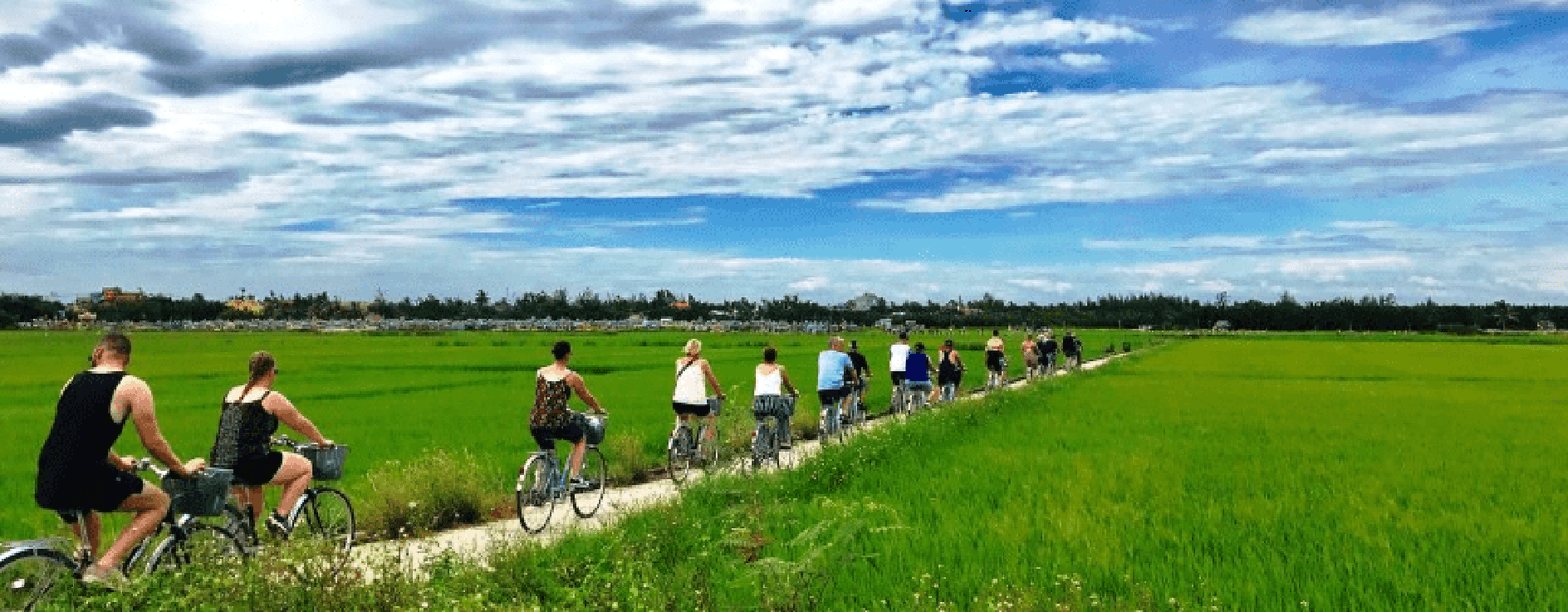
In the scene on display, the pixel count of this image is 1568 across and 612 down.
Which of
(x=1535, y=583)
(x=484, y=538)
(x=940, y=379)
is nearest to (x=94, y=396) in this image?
(x=484, y=538)

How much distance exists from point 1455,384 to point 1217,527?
121 ft

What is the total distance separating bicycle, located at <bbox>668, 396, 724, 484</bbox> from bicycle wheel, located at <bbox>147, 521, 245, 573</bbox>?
21.5 feet

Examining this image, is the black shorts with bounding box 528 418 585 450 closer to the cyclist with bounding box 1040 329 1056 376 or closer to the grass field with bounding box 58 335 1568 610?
the grass field with bounding box 58 335 1568 610

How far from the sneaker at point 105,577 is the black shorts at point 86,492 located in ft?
1.23

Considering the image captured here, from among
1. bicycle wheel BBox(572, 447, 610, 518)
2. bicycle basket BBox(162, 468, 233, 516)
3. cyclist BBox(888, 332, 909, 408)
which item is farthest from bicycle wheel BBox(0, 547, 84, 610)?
cyclist BBox(888, 332, 909, 408)

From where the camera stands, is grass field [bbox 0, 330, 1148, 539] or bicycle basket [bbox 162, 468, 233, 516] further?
grass field [bbox 0, 330, 1148, 539]

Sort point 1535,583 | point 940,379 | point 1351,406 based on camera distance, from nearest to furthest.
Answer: point 1535,583 < point 940,379 < point 1351,406

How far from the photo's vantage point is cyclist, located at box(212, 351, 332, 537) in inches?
321

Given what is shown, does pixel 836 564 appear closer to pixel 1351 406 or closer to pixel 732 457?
A: pixel 732 457

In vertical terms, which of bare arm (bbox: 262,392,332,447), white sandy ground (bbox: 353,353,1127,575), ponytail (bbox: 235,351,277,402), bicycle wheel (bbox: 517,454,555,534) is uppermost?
ponytail (bbox: 235,351,277,402)

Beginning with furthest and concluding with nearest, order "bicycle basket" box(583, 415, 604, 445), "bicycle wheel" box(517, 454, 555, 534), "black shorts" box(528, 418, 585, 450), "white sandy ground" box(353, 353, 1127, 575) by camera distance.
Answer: "bicycle basket" box(583, 415, 604, 445), "black shorts" box(528, 418, 585, 450), "bicycle wheel" box(517, 454, 555, 534), "white sandy ground" box(353, 353, 1127, 575)

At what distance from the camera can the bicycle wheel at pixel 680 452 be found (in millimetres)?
14047

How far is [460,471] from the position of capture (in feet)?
39.8

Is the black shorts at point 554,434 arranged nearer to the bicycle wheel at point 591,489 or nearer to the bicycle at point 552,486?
the bicycle at point 552,486
